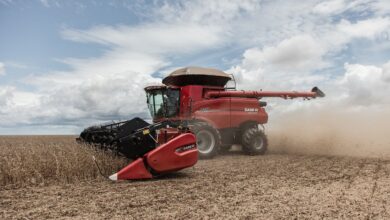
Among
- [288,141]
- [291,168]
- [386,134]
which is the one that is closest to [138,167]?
[291,168]

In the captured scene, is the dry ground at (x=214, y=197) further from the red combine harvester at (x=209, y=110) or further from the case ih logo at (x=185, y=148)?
the red combine harvester at (x=209, y=110)

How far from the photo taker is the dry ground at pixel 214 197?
464 cm

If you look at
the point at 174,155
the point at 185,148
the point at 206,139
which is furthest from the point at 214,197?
the point at 206,139

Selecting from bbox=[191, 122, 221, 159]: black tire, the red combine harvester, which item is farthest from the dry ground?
bbox=[191, 122, 221, 159]: black tire

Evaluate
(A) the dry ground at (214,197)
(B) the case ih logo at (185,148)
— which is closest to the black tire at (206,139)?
(A) the dry ground at (214,197)

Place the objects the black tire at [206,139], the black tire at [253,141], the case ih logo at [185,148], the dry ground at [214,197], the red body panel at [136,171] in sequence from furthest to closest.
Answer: the black tire at [253,141]
the black tire at [206,139]
the case ih logo at [185,148]
the red body panel at [136,171]
the dry ground at [214,197]

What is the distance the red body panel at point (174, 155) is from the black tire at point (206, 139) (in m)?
3.96

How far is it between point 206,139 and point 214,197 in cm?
611

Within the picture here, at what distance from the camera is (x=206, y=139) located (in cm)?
1159

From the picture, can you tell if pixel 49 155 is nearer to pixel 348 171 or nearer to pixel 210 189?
pixel 210 189

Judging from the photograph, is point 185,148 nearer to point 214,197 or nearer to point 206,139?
point 214,197

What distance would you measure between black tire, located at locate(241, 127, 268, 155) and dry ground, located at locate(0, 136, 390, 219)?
5.10 meters

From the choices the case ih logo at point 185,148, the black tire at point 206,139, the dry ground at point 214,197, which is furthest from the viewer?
the black tire at point 206,139

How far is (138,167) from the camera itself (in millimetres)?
6895
